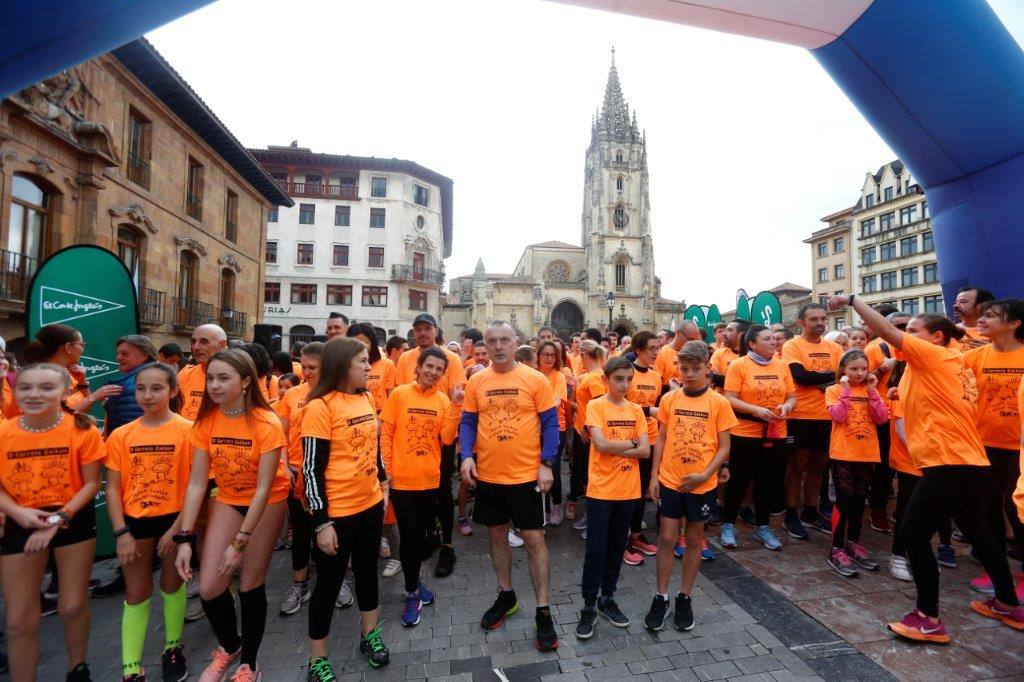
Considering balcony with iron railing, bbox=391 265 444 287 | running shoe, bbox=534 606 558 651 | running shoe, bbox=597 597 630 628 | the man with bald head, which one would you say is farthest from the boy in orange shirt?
balcony with iron railing, bbox=391 265 444 287

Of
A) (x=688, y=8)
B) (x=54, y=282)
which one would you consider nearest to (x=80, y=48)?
(x=54, y=282)

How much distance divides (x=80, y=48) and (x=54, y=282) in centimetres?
256

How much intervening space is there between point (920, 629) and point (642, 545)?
2.19m

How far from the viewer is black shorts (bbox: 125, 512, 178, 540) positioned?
2928 millimetres

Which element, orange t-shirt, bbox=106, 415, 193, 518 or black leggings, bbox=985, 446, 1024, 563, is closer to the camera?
orange t-shirt, bbox=106, 415, 193, 518

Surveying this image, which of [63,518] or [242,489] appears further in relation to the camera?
[242,489]

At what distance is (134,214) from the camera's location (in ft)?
40.1

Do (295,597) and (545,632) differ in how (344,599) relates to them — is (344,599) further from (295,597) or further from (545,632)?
(545,632)

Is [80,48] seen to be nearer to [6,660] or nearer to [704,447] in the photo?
[6,660]

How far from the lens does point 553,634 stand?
10.5 ft

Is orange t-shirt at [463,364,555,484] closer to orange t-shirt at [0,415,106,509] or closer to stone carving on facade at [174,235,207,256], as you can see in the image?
orange t-shirt at [0,415,106,509]

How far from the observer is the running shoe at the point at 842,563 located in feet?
13.4

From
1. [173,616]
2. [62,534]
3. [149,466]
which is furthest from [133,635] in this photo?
[149,466]

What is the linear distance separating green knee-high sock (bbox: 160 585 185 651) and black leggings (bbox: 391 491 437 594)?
1450mm
